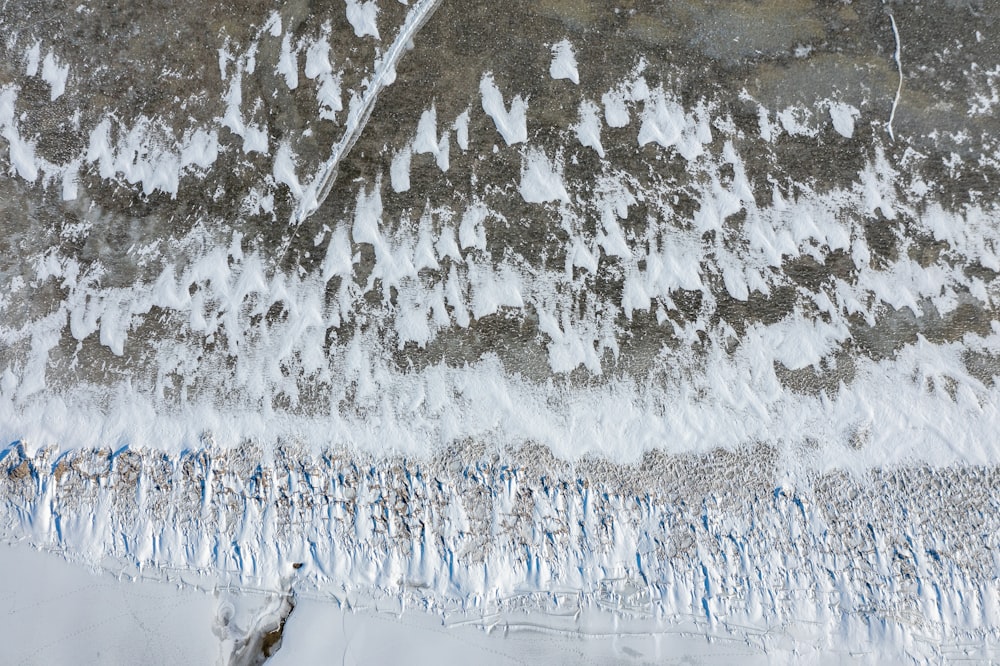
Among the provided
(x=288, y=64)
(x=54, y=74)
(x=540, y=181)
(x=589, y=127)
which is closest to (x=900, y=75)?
(x=589, y=127)

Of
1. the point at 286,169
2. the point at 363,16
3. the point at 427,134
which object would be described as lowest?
the point at 286,169

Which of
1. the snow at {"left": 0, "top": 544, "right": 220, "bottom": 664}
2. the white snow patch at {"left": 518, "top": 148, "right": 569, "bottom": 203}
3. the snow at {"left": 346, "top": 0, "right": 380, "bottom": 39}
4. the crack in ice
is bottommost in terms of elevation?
the snow at {"left": 0, "top": 544, "right": 220, "bottom": 664}

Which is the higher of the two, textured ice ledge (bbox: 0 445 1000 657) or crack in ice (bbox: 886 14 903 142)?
crack in ice (bbox: 886 14 903 142)

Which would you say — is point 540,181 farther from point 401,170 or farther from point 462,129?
point 401,170

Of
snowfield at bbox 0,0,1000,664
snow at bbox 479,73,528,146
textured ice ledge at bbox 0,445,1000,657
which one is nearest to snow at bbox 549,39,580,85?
snowfield at bbox 0,0,1000,664

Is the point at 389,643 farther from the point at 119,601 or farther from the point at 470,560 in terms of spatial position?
the point at 119,601

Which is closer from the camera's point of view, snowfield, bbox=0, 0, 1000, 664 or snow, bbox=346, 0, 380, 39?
snowfield, bbox=0, 0, 1000, 664

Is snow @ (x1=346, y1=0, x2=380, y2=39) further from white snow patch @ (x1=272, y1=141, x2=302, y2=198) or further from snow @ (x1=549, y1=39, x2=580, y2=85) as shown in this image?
snow @ (x1=549, y1=39, x2=580, y2=85)

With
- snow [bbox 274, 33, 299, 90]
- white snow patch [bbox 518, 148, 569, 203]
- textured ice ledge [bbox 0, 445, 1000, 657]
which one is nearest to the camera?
textured ice ledge [bbox 0, 445, 1000, 657]

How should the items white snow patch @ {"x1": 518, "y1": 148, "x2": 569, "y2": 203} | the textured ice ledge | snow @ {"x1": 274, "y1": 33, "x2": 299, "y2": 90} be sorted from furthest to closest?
snow @ {"x1": 274, "y1": 33, "x2": 299, "y2": 90}, white snow patch @ {"x1": 518, "y1": 148, "x2": 569, "y2": 203}, the textured ice ledge
